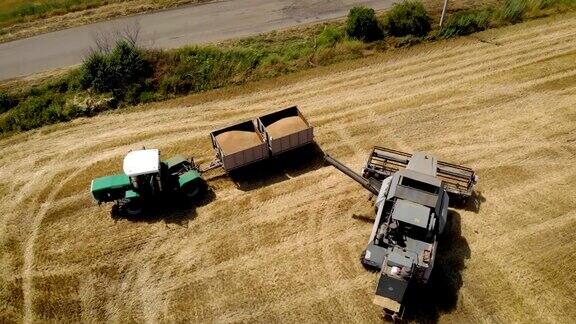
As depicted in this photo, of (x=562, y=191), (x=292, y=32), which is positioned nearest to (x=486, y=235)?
(x=562, y=191)

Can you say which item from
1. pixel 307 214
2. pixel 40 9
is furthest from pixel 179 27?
pixel 307 214

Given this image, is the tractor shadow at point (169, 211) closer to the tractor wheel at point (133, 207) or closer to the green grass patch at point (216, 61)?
the tractor wheel at point (133, 207)

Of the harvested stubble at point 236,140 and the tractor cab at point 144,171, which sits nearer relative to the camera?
the tractor cab at point 144,171

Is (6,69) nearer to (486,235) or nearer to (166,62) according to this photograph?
(166,62)

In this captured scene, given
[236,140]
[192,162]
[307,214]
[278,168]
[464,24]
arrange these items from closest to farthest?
[307,214], [192,162], [236,140], [278,168], [464,24]

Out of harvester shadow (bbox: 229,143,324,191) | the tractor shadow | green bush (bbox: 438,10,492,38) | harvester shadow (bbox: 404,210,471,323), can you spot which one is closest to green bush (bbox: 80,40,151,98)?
the tractor shadow

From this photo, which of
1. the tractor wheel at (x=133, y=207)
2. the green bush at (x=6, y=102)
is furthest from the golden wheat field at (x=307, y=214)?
the green bush at (x=6, y=102)

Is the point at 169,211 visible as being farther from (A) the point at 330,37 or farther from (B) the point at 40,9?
(B) the point at 40,9
